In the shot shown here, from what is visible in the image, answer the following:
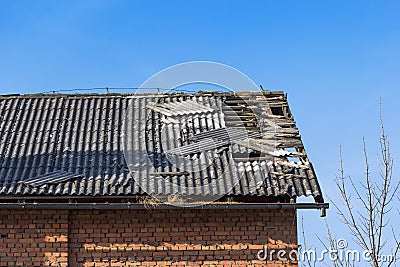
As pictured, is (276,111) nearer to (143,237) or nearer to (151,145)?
(151,145)

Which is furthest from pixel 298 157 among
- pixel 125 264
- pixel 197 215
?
pixel 125 264

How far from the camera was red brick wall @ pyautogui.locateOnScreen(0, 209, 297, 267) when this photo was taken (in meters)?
9.70

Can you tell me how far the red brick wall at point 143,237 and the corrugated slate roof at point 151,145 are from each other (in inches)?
16.0

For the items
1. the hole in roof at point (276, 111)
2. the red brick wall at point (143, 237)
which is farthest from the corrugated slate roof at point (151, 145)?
the red brick wall at point (143, 237)

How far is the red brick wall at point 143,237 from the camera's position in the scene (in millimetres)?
9695

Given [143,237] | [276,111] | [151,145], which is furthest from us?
[276,111]

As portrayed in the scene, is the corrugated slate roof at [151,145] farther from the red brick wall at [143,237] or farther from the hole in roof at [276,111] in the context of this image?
the red brick wall at [143,237]

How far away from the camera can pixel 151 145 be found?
1104 centimetres

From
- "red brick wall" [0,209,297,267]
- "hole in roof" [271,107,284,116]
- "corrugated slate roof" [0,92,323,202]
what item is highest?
"hole in roof" [271,107,284,116]

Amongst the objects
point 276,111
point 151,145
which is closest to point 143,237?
point 151,145

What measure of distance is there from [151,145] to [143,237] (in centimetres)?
184

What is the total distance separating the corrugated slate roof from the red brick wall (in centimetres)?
41

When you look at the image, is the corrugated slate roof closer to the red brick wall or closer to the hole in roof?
the hole in roof

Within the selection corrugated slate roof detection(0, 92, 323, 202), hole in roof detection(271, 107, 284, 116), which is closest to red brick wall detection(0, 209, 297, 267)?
corrugated slate roof detection(0, 92, 323, 202)
